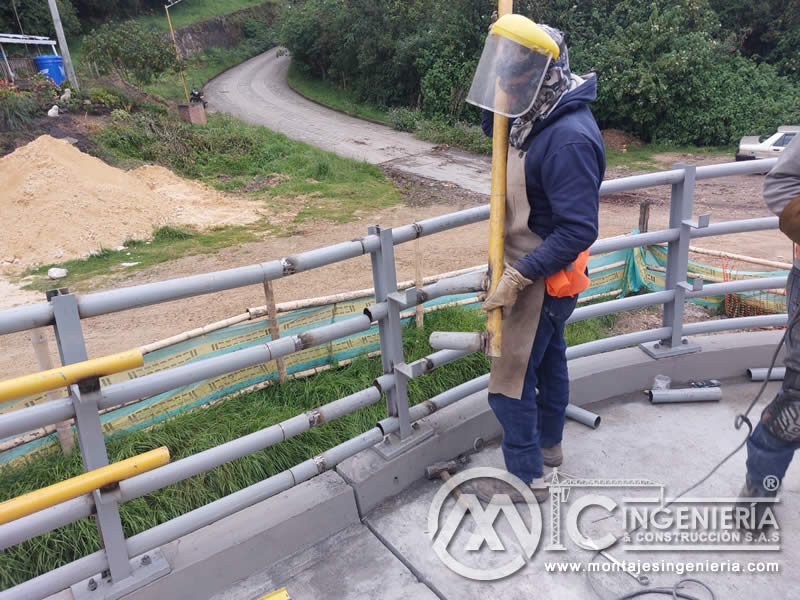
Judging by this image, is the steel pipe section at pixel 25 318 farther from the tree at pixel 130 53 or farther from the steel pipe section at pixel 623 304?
the tree at pixel 130 53

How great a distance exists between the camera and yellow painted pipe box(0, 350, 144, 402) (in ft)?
6.19

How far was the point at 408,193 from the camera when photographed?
15992 mm

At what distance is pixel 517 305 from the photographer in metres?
2.57

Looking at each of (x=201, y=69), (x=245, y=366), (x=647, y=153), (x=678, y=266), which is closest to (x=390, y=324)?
(x=245, y=366)

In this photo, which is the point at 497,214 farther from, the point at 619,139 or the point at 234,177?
the point at 619,139

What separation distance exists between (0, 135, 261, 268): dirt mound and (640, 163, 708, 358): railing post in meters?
11.1

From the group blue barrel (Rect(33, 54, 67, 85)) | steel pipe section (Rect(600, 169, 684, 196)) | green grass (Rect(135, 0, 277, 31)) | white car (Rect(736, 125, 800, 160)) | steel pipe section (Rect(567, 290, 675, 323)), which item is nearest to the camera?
steel pipe section (Rect(600, 169, 684, 196))

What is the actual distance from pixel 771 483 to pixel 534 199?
4.93 feet

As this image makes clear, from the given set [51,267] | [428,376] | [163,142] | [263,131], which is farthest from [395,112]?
[428,376]

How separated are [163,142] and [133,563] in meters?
17.8

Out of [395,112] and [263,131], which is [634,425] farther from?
[395,112]

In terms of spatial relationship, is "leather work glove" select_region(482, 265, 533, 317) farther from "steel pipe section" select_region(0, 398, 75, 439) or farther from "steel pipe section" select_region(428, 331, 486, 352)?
"steel pipe section" select_region(0, 398, 75, 439)

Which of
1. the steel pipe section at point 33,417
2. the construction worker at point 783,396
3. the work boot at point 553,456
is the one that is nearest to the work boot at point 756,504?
the construction worker at point 783,396

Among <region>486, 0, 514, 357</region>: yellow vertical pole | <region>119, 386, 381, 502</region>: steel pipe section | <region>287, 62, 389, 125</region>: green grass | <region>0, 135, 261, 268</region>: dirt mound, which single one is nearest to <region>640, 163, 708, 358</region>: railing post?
<region>486, 0, 514, 357</region>: yellow vertical pole
